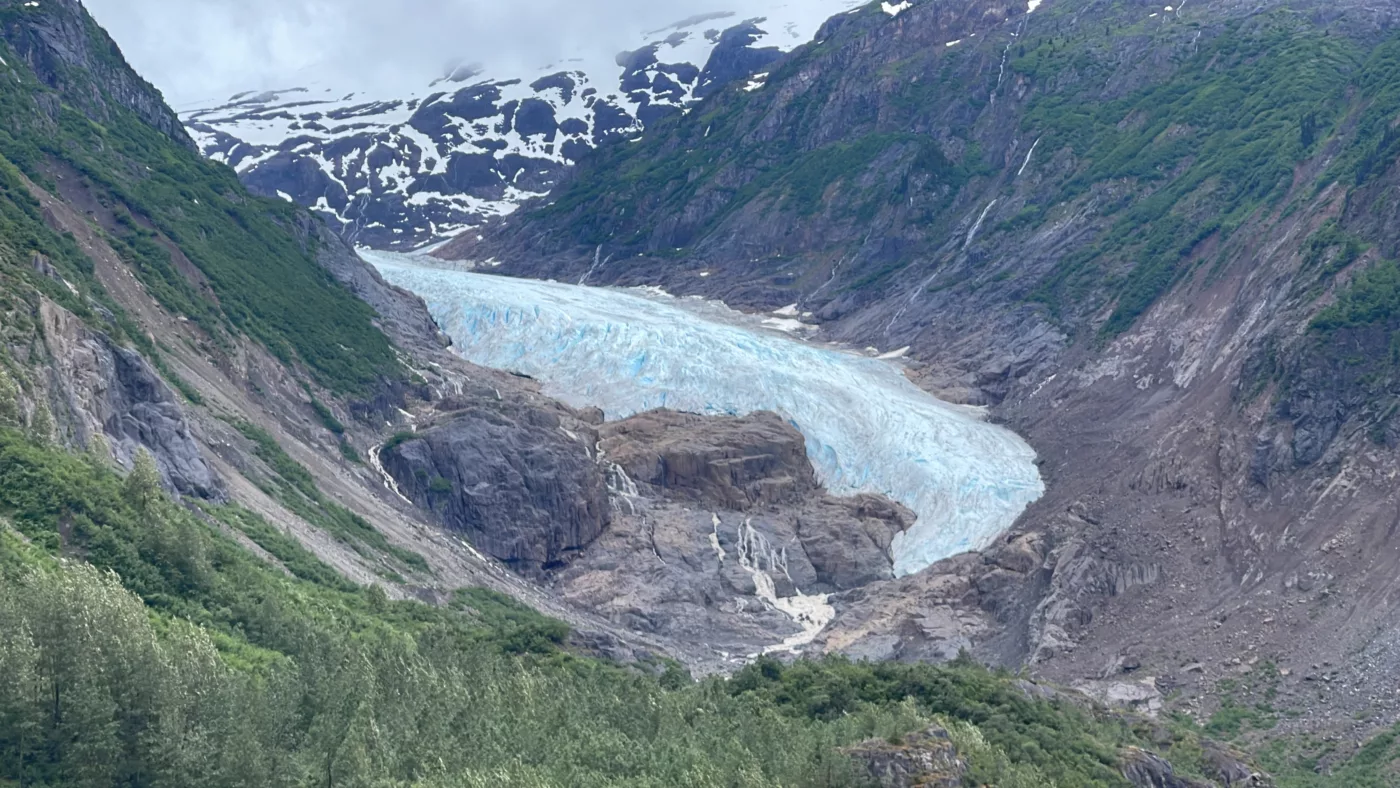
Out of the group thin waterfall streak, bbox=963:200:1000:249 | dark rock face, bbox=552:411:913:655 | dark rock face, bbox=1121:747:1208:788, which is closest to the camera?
dark rock face, bbox=1121:747:1208:788

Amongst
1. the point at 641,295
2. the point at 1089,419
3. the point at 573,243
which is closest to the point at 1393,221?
the point at 1089,419

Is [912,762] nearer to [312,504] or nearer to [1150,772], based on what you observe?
[1150,772]

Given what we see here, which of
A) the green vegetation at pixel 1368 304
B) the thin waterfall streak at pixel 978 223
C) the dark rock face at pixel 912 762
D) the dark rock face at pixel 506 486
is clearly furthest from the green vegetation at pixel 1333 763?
the thin waterfall streak at pixel 978 223

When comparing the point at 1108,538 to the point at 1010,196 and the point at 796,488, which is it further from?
the point at 1010,196

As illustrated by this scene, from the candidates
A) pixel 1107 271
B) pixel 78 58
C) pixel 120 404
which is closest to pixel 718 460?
pixel 1107 271

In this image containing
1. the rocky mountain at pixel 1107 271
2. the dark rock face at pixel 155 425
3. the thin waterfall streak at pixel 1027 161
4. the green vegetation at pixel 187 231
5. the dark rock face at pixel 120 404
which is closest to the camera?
the dark rock face at pixel 120 404

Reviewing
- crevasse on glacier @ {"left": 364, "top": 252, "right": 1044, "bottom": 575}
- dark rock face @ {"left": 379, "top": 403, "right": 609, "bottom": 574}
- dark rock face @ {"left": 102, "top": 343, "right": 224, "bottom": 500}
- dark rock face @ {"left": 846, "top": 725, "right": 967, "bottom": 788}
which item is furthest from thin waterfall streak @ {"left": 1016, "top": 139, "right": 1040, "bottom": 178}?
dark rock face @ {"left": 846, "top": 725, "right": 967, "bottom": 788}

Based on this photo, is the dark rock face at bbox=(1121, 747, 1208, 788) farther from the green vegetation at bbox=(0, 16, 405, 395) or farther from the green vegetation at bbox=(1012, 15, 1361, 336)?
the green vegetation at bbox=(1012, 15, 1361, 336)

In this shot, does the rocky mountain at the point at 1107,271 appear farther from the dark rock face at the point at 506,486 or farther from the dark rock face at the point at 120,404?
the dark rock face at the point at 120,404
